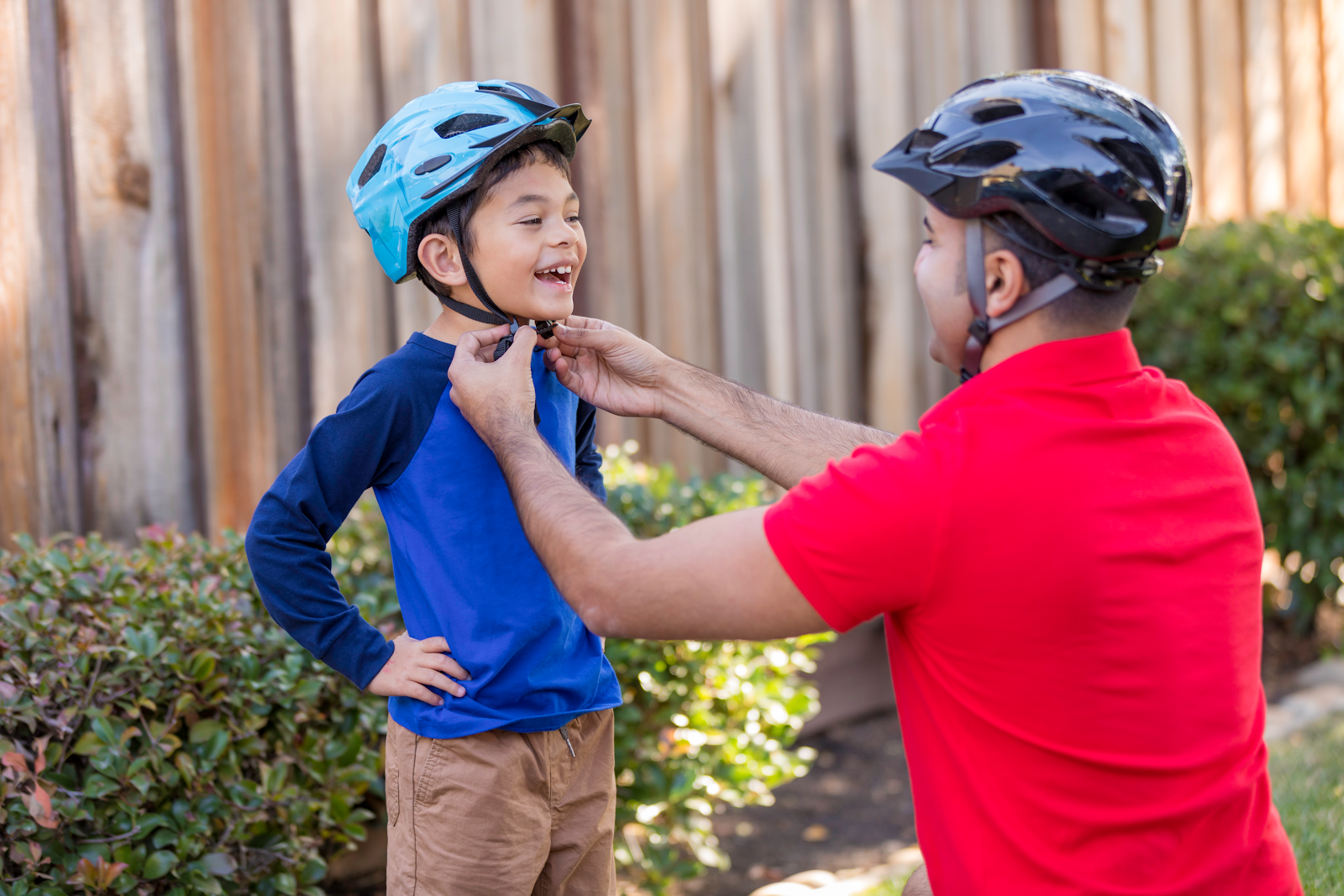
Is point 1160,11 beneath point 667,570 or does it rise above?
above

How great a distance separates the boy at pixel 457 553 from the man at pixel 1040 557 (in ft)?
1.12

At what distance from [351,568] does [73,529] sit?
867mm

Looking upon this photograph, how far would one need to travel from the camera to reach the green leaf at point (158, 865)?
2.34 meters

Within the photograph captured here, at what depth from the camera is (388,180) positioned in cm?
225

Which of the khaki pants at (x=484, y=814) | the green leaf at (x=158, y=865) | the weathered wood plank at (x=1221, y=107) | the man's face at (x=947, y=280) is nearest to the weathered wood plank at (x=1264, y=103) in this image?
the weathered wood plank at (x=1221, y=107)

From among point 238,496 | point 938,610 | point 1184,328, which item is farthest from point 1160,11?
point 938,610

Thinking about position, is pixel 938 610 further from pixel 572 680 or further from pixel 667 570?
pixel 572 680

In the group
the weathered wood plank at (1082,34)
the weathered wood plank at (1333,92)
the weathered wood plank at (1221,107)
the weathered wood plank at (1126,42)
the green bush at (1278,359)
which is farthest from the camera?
the weathered wood plank at (1333,92)

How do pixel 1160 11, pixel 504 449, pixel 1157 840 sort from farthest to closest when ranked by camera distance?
pixel 1160 11, pixel 504 449, pixel 1157 840

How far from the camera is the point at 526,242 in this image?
228cm

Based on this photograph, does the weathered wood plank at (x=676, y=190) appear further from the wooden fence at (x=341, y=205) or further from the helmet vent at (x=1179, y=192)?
the helmet vent at (x=1179, y=192)

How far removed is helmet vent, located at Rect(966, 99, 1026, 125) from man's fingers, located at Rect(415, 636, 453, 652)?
1322 millimetres

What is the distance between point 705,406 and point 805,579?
101cm

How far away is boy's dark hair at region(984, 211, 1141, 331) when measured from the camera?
1.81 metres
